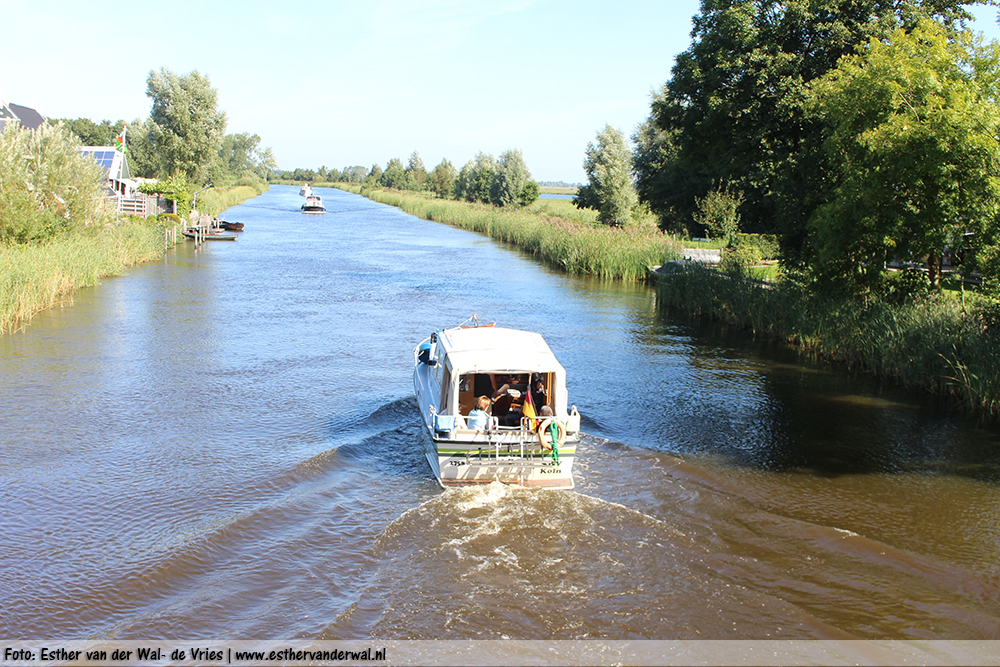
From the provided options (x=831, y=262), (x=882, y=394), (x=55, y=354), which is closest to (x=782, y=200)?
(x=831, y=262)

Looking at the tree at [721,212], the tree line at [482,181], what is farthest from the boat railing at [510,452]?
the tree line at [482,181]

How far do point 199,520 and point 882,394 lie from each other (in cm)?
1538

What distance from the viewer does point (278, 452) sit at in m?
13.6

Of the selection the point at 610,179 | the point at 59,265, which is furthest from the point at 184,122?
the point at 59,265

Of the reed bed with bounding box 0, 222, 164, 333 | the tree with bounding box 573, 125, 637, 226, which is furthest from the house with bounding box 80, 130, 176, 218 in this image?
the tree with bounding box 573, 125, 637, 226

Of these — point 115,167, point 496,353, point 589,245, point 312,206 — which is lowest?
point 496,353

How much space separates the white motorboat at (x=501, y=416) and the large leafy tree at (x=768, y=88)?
→ 41.7 feet

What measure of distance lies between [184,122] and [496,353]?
197ft

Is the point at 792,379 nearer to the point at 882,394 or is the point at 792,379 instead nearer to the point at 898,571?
the point at 882,394

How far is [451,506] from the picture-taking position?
37.1 feet

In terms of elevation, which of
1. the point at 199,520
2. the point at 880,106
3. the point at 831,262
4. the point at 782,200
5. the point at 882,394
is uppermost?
the point at 880,106

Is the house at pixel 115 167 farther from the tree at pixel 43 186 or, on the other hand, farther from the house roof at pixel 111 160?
the tree at pixel 43 186

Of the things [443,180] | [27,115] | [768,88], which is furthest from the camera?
[443,180]

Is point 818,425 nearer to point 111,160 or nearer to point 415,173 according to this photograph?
point 111,160
